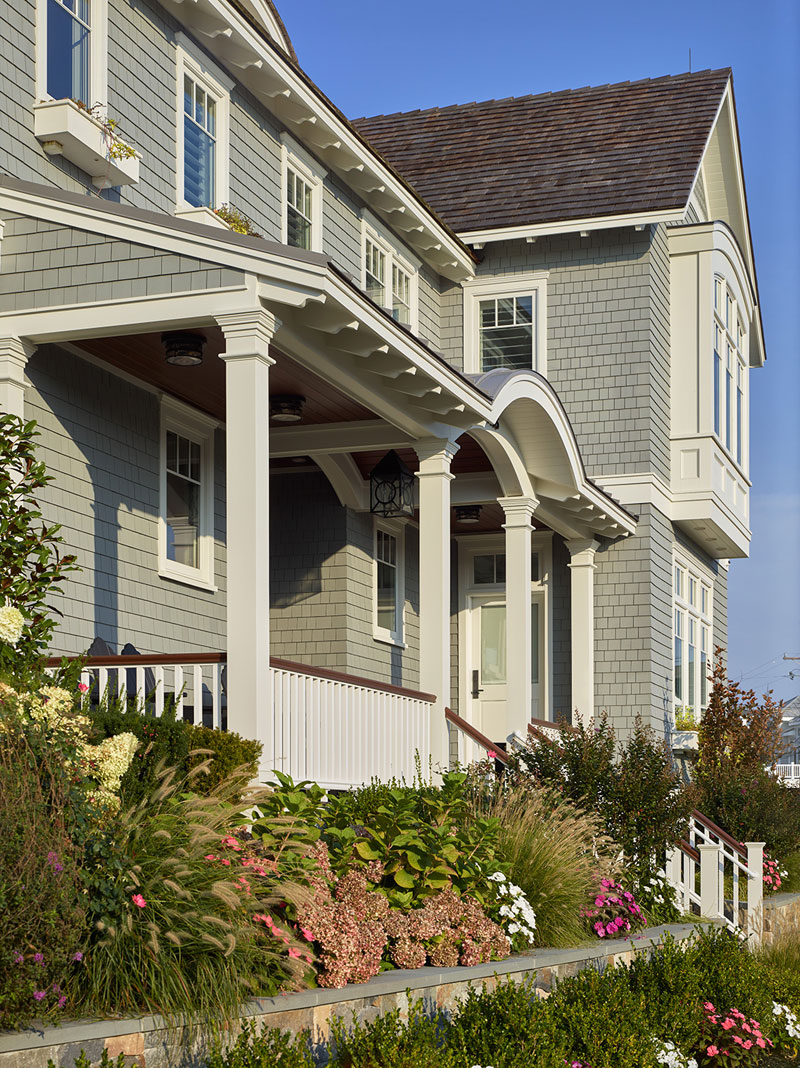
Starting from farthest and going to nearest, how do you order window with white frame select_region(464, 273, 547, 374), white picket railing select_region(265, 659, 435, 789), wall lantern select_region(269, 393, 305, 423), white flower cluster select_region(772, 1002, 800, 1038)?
window with white frame select_region(464, 273, 547, 374) → wall lantern select_region(269, 393, 305, 423) → white picket railing select_region(265, 659, 435, 789) → white flower cluster select_region(772, 1002, 800, 1038)

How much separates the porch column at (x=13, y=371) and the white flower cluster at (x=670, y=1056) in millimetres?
5611

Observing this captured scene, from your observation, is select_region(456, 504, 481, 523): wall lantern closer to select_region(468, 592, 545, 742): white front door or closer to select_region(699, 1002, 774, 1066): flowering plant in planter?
select_region(468, 592, 545, 742): white front door

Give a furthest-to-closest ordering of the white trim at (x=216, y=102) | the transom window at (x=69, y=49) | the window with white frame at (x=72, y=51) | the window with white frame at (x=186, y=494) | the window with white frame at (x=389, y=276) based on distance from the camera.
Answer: the window with white frame at (x=389, y=276)
the white trim at (x=216, y=102)
the window with white frame at (x=186, y=494)
the transom window at (x=69, y=49)
the window with white frame at (x=72, y=51)

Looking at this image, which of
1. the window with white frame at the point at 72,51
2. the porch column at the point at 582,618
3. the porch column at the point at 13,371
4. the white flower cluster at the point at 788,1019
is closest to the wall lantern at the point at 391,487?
the porch column at the point at 582,618

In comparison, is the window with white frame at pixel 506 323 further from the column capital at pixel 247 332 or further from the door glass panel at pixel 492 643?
the column capital at pixel 247 332

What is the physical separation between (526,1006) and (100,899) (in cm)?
210

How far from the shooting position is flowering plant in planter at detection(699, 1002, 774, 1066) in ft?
26.7

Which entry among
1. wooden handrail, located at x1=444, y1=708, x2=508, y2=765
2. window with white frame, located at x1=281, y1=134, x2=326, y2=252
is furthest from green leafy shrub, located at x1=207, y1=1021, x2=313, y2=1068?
window with white frame, located at x1=281, y1=134, x2=326, y2=252

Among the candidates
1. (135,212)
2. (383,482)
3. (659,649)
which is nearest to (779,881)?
(659,649)

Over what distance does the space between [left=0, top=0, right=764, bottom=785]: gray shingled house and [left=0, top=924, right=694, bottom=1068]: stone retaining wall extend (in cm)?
217

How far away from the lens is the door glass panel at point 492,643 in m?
18.5

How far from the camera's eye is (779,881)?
14156 mm

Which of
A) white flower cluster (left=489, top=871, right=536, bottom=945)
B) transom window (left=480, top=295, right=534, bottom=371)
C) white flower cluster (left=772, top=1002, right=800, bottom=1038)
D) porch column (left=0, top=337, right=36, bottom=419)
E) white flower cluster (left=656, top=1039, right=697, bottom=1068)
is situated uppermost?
transom window (left=480, top=295, right=534, bottom=371)

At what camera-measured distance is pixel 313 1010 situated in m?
5.86
